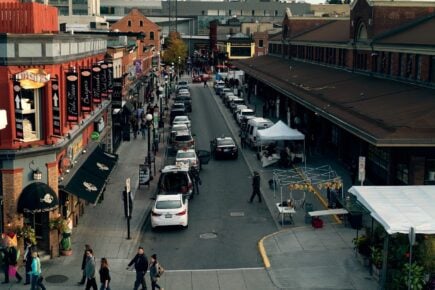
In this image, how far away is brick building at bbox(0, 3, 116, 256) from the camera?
20.8m

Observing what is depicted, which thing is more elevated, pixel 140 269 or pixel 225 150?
pixel 140 269

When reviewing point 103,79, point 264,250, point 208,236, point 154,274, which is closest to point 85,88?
point 103,79

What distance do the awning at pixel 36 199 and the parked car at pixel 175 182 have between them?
957cm

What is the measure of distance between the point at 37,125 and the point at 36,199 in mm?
2515

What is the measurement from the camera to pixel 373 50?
138ft

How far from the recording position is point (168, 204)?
86.2 ft

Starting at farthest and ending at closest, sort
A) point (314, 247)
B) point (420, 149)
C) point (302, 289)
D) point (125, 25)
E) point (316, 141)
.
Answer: point (125, 25) < point (316, 141) < point (420, 149) < point (314, 247) < point (302, 289)

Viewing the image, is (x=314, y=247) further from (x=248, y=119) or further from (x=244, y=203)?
(x=248, y=119)

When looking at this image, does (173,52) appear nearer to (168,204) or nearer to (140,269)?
(168,204)

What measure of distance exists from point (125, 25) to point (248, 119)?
63743 millimetres

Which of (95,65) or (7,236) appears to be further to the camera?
(95,65)

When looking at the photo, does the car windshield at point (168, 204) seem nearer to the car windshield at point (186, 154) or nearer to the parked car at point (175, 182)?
the parked car at point (175, 182)

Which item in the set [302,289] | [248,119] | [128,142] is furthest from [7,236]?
[248,119]

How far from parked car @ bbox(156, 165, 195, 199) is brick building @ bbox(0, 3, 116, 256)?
5888mm
